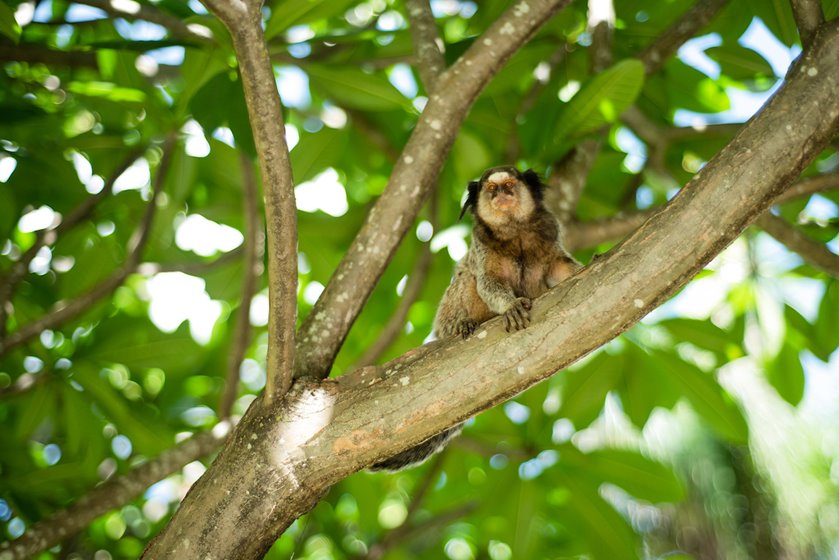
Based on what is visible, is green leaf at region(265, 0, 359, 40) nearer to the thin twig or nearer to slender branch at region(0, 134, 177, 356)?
slender branch at region(0, 134, 177, 356)

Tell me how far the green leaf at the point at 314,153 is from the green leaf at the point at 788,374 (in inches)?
95.9

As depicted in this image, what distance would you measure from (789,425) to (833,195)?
4.57 metres

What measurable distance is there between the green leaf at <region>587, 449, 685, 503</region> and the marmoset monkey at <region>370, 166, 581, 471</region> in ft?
2.84

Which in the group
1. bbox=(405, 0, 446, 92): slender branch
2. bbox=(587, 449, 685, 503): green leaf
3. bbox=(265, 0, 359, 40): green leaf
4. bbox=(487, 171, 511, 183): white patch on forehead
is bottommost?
bbox=(587, 449, 685, 503): green leaf

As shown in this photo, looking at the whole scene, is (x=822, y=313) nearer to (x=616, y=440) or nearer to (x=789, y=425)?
(x=616, y=440)

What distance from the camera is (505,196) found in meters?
3.28

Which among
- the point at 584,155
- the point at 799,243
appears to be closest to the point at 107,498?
the point at 584,155

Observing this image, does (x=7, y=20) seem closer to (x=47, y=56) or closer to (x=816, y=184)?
(x=47, y=56)

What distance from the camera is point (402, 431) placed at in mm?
2090

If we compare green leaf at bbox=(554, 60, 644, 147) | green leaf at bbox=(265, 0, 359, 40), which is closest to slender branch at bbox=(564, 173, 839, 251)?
green leaf at bbox=(554, 60, 644, 147)

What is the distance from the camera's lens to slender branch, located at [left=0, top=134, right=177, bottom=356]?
3.30 meters

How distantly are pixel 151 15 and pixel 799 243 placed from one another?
9.18ft

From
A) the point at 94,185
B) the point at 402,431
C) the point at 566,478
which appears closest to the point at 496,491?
the point at 566,478

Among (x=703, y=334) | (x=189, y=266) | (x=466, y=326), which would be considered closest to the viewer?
(x=466, y=326)
